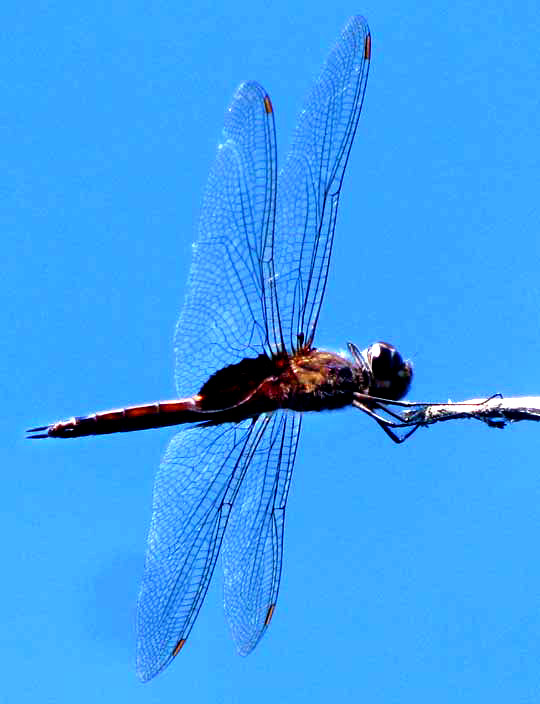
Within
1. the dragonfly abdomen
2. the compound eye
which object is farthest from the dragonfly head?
the dragonfly abdomen

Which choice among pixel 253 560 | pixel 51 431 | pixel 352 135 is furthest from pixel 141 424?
pixel 352 135

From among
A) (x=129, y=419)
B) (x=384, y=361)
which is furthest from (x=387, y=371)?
(x=129, y=419)

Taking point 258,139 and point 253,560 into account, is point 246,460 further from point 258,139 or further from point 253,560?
point 258,139

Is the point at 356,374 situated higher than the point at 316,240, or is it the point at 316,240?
the point at 316,240

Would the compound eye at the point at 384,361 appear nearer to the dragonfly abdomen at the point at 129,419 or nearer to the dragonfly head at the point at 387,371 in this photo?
the dragonfly head at the point at 387,371

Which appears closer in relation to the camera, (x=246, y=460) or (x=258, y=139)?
(x=258, y=139)

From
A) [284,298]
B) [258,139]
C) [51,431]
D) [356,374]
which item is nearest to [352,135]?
[258,139]

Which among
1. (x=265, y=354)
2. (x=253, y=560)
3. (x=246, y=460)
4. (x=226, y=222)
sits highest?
(x=226, y=222)
